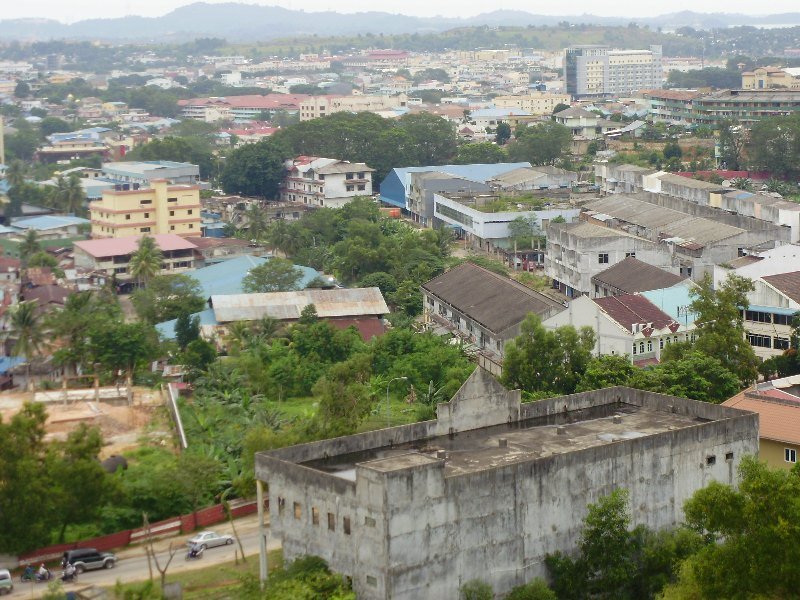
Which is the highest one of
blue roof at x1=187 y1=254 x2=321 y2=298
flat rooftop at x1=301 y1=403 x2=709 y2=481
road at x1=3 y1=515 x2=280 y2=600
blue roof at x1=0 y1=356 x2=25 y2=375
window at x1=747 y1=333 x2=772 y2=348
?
flat rooftop at x1=301 y1=403 x2=709 y2=481

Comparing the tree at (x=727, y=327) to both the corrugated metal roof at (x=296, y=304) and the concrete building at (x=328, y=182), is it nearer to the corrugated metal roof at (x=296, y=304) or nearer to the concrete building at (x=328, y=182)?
the corrugated metal roof at (x=296, y=304)

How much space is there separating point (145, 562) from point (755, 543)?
10.5m

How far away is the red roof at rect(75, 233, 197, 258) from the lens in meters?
52.3

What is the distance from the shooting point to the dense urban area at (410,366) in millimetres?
20312

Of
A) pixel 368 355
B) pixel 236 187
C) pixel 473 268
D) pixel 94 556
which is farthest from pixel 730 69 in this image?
pixel 94 556

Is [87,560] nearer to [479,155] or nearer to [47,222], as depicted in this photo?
[47,222]

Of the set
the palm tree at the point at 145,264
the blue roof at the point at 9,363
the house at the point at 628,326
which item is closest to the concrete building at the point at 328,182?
the palm tree at the point at 145,264

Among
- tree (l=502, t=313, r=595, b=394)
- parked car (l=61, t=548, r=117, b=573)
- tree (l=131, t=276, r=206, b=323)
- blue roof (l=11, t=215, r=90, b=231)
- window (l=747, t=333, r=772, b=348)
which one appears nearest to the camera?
parked car (l=61, t=548, r=117, b=573)

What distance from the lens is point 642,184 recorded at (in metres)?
63.0

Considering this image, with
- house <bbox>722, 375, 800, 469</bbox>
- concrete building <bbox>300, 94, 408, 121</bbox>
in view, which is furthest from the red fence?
concrete building <bbox>300, 94, 408, 121</bbox>

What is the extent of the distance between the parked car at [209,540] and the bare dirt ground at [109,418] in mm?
5707

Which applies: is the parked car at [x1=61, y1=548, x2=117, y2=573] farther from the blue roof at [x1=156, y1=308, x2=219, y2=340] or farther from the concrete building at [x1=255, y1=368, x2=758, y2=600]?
the blue roof at [x1=156, y1=308, x2=219, y2=340]

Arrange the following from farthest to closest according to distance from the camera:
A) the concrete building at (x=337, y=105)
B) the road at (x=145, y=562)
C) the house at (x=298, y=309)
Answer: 1. the concrete building at (x=337, y=105)
2. the house at (x=298, y=309)
3. the road at (x=145, y=562)

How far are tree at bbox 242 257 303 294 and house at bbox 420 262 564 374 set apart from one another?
4.11 metres
